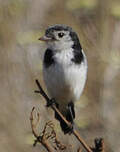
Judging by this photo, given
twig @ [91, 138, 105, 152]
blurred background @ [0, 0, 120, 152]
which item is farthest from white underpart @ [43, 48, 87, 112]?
twig @ [91, 138, 105, 152]

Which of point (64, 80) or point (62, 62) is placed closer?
point (62, 62)

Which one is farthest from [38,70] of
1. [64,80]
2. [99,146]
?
[99,146]

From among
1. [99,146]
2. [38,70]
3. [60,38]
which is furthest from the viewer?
[38,70]

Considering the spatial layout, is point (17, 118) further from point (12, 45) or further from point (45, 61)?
point (45, 61)

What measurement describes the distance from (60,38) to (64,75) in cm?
33

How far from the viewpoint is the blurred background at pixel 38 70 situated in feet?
19.3

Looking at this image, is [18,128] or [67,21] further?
[67,21]

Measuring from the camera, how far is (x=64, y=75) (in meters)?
4.29

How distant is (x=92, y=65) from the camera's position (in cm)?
758

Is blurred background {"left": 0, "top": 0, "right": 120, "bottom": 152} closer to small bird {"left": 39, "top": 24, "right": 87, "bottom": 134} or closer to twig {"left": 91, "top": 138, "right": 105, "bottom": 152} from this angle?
small bird {"left": 39, "top": 24, "right": 87, "bottom": 134}

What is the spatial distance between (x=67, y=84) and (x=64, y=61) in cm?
28

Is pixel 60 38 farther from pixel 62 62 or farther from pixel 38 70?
pixel 38 70

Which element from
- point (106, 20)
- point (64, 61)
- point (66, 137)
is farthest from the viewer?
point (106, 20)

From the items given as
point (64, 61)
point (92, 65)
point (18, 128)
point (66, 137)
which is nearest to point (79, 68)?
point (64, 61)
